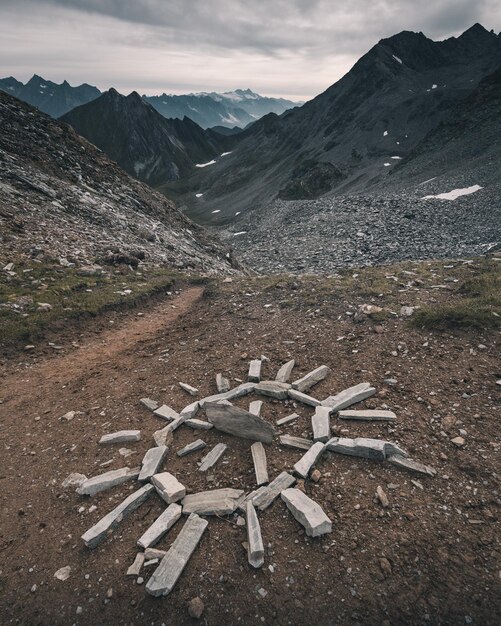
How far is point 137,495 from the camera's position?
603 cm

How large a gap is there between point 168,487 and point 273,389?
3.19 meters

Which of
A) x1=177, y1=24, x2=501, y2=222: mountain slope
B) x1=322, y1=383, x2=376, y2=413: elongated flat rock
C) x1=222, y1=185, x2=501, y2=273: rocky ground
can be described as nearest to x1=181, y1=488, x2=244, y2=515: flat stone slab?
x1=322, y1=383, x2=376, y2=413: elongated flat rock

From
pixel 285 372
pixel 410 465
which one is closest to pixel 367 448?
pixel 410 465

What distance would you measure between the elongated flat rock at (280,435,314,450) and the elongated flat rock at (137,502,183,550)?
2.20m

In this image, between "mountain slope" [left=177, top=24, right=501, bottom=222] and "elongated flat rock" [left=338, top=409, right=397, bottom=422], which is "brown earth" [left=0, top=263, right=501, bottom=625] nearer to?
Result: "elongated flat rock" [left=338, top=409, right=397, bottom=422]

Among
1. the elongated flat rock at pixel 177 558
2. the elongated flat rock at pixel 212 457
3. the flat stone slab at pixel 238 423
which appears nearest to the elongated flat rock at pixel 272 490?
the elongated flat rock at pixel 177 558

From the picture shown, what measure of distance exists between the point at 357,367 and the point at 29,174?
2404cm

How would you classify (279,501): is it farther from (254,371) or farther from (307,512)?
(254,371)

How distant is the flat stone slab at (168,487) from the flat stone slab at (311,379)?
3436 mm

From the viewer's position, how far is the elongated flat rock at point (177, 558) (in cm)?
472

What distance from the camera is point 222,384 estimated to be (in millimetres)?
9078

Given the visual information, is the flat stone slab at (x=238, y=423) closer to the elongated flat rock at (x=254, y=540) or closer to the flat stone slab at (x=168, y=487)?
the flat stone slab at (x=168, y=487)

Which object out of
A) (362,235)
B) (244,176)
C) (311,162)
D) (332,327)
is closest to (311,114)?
(244,176)

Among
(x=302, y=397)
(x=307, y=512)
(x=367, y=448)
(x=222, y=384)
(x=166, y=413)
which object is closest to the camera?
(x=307, y=512)
